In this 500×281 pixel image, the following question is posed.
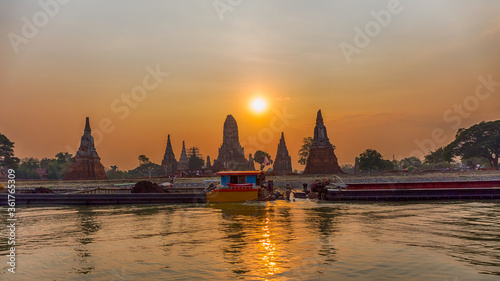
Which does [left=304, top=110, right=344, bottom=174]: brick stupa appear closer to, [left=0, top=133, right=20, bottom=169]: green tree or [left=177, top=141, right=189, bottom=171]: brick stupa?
[left=177, top=141, right=189, bottom=171]: brick stupa

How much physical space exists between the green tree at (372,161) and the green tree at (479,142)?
80.1 ft

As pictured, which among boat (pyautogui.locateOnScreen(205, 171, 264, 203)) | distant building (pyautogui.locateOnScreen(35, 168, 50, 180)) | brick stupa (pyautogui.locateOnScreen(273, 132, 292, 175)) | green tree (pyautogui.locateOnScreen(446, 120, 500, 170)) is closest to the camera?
boat (pyautogui.locateOnScreen(205, 171, 264, 203))

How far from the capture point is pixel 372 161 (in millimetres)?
113875

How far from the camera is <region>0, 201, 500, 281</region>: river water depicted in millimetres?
11796

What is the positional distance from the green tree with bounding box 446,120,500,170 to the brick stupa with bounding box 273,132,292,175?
6473 centimetres

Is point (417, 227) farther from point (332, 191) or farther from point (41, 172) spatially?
point (41, 172)

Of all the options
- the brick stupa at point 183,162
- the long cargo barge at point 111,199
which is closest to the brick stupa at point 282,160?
the brick stupa at point 183,162

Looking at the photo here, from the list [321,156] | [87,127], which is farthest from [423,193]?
[87,127]

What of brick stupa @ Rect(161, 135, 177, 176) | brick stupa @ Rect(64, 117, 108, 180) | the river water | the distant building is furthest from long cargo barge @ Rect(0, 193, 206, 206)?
brick stupa @ Rect(161, 135, 177, 176)

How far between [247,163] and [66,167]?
73.4 metres

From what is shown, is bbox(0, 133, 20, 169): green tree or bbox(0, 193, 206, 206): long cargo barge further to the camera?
bbox(0, 133, 20, 169): green tree

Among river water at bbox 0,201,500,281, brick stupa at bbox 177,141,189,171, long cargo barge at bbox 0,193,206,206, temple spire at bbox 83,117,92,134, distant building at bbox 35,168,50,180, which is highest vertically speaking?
temple spire at bbox 83,117,92,134

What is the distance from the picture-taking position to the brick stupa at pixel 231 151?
→ 165 metres

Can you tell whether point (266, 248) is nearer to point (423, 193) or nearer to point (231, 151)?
point (423, 193)
